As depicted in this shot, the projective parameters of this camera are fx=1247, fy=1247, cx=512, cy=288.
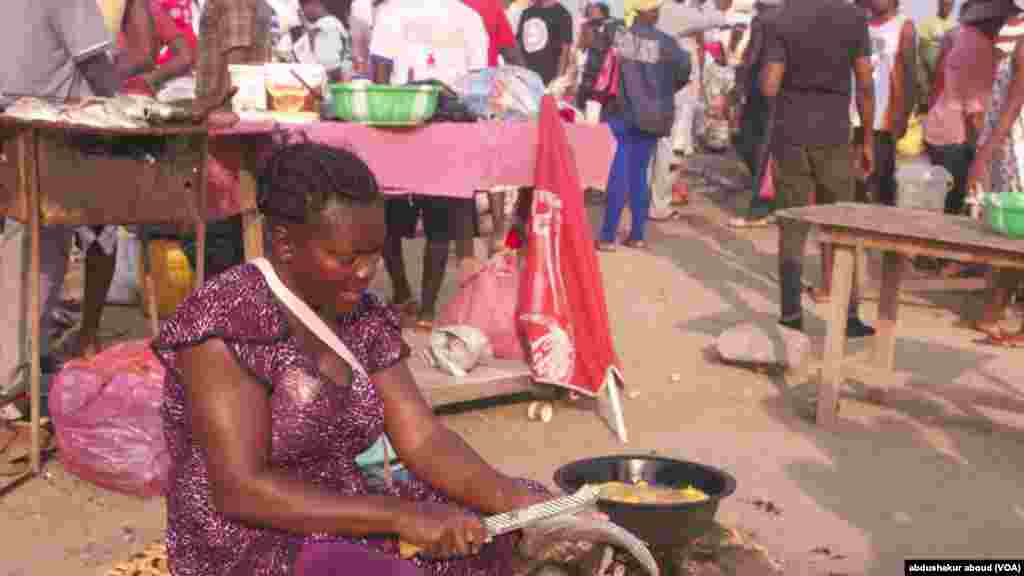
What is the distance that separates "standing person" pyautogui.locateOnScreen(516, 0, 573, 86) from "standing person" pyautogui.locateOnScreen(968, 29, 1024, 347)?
557 cm

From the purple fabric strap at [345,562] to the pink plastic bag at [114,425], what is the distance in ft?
7.49

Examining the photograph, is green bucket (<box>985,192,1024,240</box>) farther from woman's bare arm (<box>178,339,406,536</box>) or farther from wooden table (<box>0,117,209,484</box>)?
woman's bare arm (<box>178,339,406,536</box>)

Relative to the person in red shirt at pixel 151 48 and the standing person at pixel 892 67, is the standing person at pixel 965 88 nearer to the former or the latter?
the standing person at pixel 892 67

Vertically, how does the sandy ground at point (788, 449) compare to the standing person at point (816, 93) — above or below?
below

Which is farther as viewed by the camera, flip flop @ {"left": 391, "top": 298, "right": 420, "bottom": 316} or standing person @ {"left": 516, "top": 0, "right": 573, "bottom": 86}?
standing person @ {"left": 516, "top": 0, "right": 573, "bottom": 86}

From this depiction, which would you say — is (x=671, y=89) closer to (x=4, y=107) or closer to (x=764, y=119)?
(x=764, y=119)

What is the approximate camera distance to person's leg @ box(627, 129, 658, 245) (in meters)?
10.1

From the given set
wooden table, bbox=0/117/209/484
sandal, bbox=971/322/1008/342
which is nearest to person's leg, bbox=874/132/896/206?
sandal, bbox=971/322/1008/342

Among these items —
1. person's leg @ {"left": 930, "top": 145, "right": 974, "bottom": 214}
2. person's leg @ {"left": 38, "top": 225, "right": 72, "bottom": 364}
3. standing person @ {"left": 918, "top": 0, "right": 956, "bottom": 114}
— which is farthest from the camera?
standing person @ {"left": 918, "top": 0, "right": 956, "bottom": 114}

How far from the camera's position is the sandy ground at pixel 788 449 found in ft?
13.8

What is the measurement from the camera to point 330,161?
245 centimetres

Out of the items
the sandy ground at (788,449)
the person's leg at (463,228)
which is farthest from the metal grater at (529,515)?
the person's leg at (463,228)

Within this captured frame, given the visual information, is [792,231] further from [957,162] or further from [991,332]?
[957,162]

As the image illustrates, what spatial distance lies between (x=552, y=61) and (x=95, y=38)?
8.01m
